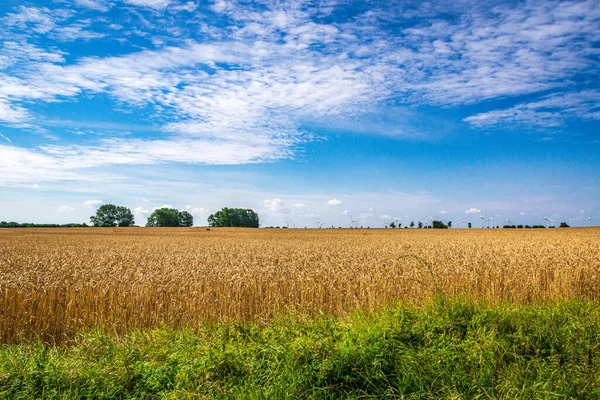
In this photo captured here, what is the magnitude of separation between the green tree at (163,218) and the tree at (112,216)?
944 cm

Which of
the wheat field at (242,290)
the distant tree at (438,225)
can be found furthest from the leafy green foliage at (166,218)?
the wheat field at (242,290)

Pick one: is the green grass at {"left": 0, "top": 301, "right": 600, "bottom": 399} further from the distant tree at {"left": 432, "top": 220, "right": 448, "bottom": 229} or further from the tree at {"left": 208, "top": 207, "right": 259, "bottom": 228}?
the tree at {"left": 208, "top": 207, "right": 259, "bottom": 228}

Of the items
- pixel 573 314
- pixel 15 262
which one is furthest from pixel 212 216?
pixel 573 314

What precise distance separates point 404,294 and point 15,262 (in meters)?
15.4

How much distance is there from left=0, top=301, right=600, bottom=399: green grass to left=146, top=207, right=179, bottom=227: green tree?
146534mm

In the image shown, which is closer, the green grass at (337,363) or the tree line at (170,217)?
the green grass at (337,363)

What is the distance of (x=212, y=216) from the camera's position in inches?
6029

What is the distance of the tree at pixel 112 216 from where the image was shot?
451ft

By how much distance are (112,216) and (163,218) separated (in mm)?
16054

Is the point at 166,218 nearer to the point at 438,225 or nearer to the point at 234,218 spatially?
the point at 234,218

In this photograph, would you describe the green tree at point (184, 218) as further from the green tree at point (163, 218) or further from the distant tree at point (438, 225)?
the distant tree at point (438, 225)

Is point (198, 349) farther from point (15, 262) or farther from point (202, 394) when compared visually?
point (15, 262)

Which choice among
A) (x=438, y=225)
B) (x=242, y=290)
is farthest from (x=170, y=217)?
(x=242, y=290)

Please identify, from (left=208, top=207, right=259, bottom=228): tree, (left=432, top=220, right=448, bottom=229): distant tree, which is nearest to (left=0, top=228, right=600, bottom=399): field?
(left=432, top=220, right=448, bottom=229): distant tree
